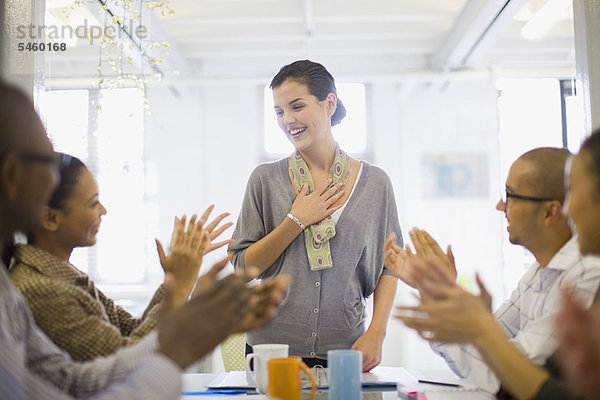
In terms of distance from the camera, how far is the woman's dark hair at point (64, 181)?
1.64 m

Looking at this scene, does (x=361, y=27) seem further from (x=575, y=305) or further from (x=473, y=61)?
(x=575, y=305)

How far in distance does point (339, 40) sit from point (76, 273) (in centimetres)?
573

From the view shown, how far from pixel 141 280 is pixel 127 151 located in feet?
4.88

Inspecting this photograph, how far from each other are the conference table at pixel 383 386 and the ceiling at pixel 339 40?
3.41m

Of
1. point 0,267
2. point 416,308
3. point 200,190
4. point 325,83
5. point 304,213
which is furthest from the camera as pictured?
point 200,190

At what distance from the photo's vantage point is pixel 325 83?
254 cm

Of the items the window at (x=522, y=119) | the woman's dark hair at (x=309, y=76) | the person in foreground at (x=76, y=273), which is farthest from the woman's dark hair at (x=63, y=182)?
the window at (x=522, y=119)

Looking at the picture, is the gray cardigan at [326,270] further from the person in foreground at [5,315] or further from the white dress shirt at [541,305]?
the person in foreground at [5,315]

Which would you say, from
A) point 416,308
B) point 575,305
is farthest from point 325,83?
point 575,305

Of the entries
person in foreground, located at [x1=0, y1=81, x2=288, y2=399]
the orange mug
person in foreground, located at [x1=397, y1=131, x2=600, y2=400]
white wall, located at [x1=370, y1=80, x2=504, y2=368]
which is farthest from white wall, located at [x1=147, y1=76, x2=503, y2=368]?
person in foreground, located at [x1=0, y1=81, x2=288, y2=399]

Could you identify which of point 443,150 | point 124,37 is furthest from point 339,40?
point 124,37

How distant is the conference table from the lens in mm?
1685

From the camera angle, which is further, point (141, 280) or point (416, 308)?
point (141, 280)

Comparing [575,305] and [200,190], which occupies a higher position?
[200,190]
